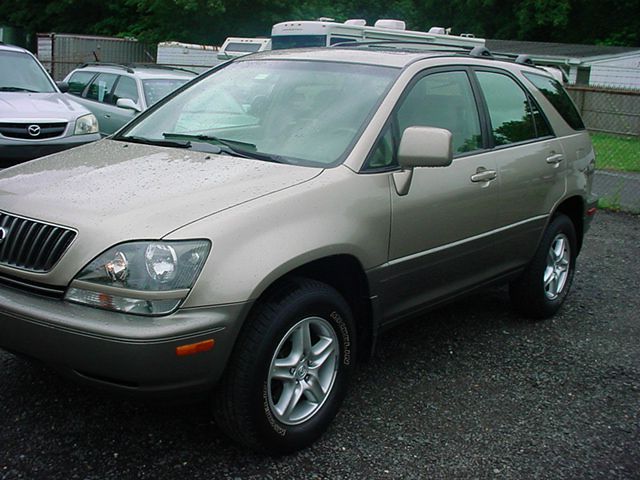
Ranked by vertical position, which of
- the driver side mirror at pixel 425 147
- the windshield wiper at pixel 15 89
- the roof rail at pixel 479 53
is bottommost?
the windshield wiper at pixel 15 89

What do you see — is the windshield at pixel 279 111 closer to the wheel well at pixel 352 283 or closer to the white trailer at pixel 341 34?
the wheel well at pixel 352 283

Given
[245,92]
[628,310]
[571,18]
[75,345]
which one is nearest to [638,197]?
[628,310]

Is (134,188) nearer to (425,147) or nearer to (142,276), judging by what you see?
(142,276)

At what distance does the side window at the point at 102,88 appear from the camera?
39.0 feet

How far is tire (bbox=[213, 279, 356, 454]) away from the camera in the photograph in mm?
3031

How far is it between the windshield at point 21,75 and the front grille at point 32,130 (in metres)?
1.05

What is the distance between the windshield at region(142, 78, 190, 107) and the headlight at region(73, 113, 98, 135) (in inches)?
92.8

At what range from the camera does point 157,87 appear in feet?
37.6

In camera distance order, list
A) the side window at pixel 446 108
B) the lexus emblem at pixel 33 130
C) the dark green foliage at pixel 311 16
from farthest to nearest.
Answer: the dark green foliage at pixel 311 16 → the lexus emblem at pixel 33 130 → the side window at pixel 446 108

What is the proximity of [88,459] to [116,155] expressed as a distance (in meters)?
1.47

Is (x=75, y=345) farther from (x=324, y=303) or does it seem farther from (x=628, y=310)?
(x=628, y=310)

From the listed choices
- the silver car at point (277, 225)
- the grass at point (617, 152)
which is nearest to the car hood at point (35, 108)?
the silver car at point (277, 225)

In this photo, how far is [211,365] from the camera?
289 centimetres

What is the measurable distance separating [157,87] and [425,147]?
863cm
